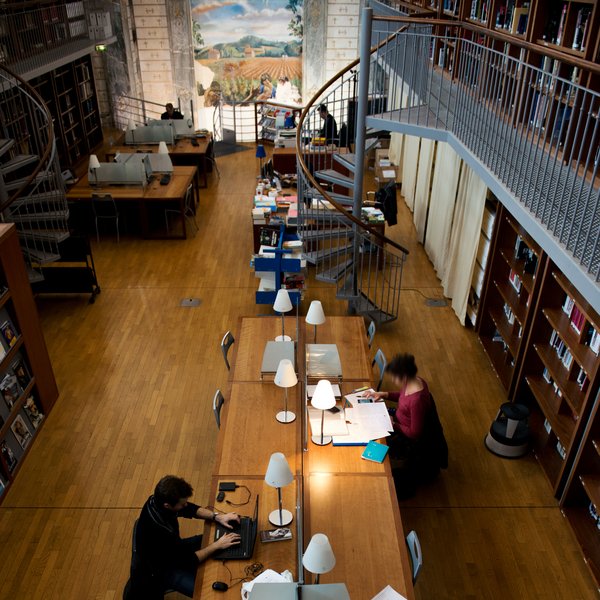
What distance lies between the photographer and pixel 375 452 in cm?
430

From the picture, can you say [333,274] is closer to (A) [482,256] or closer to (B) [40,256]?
(A) [482,256]

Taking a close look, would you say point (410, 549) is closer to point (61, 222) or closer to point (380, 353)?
point (380, 353)

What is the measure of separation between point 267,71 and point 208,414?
10661mm

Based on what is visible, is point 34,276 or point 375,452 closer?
point 375,452

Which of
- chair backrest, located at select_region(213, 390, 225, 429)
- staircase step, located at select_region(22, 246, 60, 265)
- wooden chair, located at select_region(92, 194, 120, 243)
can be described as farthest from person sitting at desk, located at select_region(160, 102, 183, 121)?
chair backrest, located at select_region(213, 390, 225, 429)

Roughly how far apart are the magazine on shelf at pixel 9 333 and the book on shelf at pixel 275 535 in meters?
→ 3.12

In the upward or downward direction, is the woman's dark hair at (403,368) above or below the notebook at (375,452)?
→ above

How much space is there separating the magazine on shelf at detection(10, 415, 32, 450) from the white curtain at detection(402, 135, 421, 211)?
7167 millimetres

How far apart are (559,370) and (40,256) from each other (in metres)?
5.67

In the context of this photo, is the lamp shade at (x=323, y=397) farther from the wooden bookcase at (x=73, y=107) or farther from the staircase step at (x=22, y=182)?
the wooden bookcase at (x=73, y=107)

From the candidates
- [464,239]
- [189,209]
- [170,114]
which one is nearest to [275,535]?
[464,239]

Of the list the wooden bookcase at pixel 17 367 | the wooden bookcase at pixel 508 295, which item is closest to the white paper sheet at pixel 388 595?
the wooden bookcase at pixel 508 295

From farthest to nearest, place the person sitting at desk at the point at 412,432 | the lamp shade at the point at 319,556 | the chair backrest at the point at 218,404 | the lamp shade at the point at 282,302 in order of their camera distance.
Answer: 1. the lamp shade at the point at 282,302
2. the chair backrest at the point at 218,404
3. the person sitting at desk at the point at 412,432
4. the lamp shade at the point at 319,556

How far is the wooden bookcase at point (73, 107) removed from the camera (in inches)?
443
